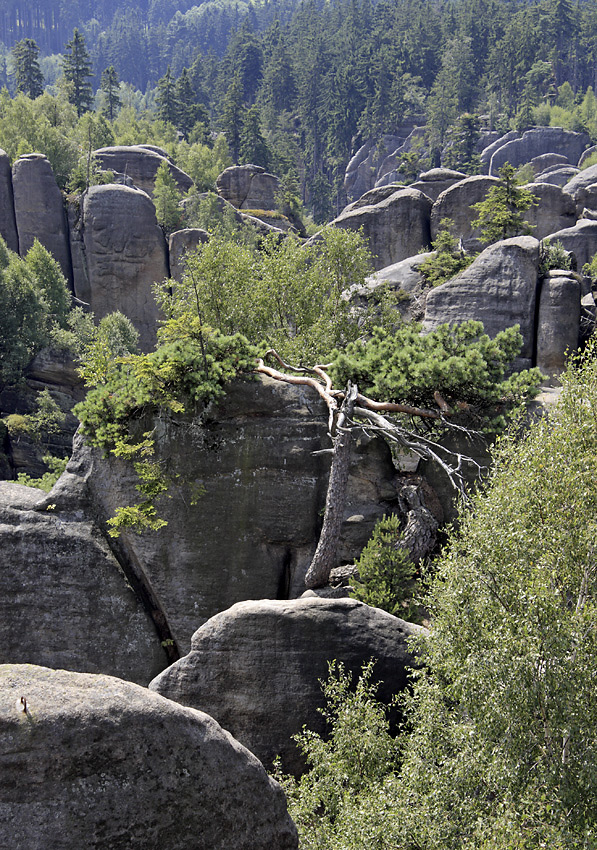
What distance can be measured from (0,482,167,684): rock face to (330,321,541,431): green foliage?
316 inches

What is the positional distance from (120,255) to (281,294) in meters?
35.1

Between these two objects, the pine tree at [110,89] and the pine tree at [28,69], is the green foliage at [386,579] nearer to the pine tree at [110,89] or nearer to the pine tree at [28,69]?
the pine tree at [28,69]

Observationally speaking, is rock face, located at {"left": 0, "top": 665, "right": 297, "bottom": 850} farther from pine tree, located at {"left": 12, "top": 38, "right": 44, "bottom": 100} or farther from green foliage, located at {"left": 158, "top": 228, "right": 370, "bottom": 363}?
pine tree, located at {"left": 12, "top": 38, "right": 44, "bottom": 100}

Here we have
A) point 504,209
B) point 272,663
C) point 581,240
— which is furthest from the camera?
point 581,240

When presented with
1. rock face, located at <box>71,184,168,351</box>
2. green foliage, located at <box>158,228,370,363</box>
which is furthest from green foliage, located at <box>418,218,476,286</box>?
rock face, located at <box>71,184,168,351</box>

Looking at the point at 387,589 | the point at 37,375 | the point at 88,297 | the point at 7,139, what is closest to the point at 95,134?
the point at 7,139

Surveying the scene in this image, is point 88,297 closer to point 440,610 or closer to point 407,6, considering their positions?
point 440,610

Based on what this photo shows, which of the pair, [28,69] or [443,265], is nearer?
[443,265]

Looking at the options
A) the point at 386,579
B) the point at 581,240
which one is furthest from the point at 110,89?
the point at 386,579

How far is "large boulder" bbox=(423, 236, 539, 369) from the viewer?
30000 mm

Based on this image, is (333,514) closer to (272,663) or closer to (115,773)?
(272,663)

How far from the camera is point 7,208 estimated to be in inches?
2352

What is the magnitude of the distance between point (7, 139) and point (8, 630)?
61.0m

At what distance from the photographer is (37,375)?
51031 millimetres
